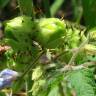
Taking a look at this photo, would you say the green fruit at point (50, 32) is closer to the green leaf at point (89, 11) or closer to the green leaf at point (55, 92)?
the green leaf at point (55, 92)

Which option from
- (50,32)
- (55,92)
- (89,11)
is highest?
(89,11)

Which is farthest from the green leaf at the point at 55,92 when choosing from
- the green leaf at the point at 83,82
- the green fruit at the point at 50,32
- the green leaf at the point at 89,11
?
the green leaf at the point at 89,11

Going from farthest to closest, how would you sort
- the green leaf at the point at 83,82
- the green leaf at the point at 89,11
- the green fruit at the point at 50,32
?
the green leaf at the point at 89,11, the green fruit at the point at 50,32, the green leaf at the point at 83,82

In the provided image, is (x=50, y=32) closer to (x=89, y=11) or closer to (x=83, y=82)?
(x=83, y=82)

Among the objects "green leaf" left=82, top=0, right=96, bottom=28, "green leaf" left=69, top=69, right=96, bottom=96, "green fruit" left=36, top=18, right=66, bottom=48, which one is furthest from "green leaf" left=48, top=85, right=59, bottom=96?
"green leaf" left=82, top=0, right=96, bottom=28

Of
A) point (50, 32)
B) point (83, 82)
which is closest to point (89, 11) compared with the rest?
point (50, 32)

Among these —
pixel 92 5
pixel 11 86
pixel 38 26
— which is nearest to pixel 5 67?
pixel 11 86

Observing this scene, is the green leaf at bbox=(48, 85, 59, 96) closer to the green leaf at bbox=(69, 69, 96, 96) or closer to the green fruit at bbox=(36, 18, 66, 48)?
the green leaf at bbox=(69, 69, 96, 96)
